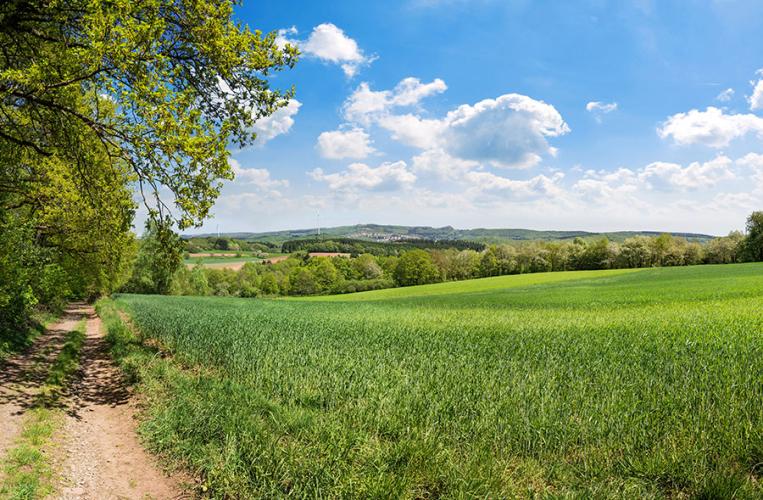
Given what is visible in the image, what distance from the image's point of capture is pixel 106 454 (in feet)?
22.0

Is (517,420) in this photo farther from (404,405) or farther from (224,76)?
(224,76)

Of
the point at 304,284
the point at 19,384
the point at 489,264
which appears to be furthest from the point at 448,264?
the point at 19,384

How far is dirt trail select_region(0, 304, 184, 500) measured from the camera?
5.63 metres

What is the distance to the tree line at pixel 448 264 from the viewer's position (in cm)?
7475

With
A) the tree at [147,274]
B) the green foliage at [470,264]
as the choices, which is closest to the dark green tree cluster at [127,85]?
the tree at [147,274]

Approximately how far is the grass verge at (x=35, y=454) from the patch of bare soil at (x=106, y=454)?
0.24 metres

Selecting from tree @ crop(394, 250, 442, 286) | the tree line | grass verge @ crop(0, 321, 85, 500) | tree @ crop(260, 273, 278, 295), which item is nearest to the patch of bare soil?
grass verge @ crop(0, 321, 85, 500)

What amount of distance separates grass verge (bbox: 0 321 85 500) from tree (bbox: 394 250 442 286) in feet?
302

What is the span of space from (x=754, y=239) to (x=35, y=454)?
104065mm

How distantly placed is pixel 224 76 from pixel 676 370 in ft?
41.6

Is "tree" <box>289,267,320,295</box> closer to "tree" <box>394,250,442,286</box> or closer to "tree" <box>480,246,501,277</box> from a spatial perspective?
"tree" <box>394,250,442,286</box>

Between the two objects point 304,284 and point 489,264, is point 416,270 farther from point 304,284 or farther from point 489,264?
point 304,284

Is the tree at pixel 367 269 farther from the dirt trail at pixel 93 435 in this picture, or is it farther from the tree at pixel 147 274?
the dirt trail at pixel 93 435

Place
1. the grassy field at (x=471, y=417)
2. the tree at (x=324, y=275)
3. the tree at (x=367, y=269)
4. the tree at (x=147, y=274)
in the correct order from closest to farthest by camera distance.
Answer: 1. the grassy field at (x=471, y=417)
2. the tree at (x=147, y=274)
3. the tree at (x=324, y=275)
4. the tree at (x=367, y=269)
